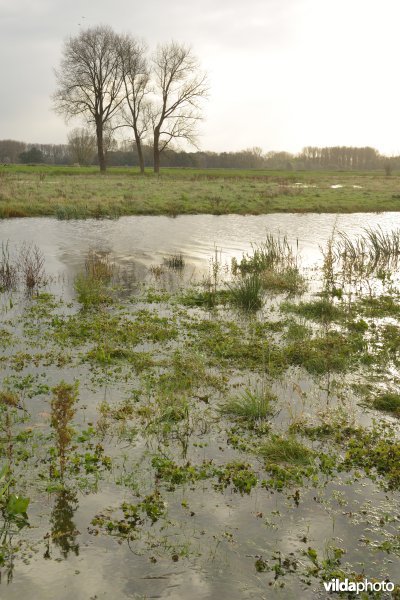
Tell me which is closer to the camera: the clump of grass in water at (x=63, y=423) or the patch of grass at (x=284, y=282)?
the clump of grass in water at (x=63, y=423)

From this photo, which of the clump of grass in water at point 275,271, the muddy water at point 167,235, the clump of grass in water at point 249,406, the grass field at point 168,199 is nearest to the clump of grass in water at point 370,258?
the muddy water at point 167,235

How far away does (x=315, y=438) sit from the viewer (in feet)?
19.1

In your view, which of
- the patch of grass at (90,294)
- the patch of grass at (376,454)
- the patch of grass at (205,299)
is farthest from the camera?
the patch of grass at (205,299)

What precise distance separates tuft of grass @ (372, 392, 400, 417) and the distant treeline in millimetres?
62598

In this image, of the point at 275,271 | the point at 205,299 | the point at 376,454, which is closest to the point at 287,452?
the point at 376,454

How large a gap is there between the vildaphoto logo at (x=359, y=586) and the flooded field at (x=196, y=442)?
0.23 ft

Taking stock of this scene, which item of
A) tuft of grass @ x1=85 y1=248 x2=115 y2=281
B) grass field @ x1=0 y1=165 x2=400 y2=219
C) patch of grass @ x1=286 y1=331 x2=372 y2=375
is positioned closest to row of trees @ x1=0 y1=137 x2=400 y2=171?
grass field @ x1=0 y1=165 x2=400 y2=219

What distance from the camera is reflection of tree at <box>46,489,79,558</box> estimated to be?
161 inches

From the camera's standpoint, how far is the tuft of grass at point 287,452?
532cm

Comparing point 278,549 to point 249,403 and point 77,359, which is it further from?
point 77,359

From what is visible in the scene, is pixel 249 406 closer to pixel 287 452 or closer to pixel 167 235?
pixel 287 452

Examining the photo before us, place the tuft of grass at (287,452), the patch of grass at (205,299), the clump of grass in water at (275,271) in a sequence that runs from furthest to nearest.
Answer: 1. the clump of grass in water at (275,271)
2. the patch of grass at (205,299)
3. the tuft of grass at (287,452)

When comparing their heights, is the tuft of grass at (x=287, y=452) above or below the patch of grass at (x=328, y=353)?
below

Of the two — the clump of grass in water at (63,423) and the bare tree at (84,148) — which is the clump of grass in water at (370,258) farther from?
the bare tree at (84,148)
